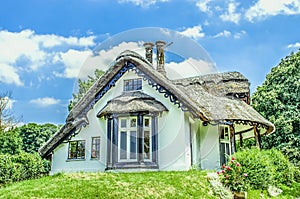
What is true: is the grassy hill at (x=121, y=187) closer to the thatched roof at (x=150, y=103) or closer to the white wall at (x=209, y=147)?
the thatched roof at (x=150, y=103)

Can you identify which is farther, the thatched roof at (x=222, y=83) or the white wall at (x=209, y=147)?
the thatched roof at (x=222, y=83)

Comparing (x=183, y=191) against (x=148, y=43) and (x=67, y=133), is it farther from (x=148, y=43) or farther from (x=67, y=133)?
(x=148, y=43)

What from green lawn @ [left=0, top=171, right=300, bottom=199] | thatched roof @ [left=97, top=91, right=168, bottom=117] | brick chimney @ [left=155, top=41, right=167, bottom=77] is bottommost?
green lawn @ [left=0, top=171, right=300, bottom=199]

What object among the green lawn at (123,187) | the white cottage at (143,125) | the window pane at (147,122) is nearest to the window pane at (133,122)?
the white cottage at (143,125)

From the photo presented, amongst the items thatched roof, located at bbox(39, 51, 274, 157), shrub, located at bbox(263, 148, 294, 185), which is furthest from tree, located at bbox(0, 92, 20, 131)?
shrub, located at bbox(263, 148, 294, 185)

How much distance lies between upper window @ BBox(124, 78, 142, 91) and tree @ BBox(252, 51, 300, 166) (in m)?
13.9

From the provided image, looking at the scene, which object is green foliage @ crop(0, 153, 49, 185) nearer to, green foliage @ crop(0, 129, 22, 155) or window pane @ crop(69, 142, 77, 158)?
window pane @ crop(69, 142, 77, 158)

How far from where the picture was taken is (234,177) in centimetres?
1263

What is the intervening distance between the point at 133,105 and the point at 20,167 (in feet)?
30.2

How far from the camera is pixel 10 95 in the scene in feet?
105

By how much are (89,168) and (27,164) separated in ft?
21.4

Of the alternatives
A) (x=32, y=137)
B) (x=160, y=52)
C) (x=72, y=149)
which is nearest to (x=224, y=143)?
(x=160, y=52)

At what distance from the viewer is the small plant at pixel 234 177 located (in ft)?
40.8

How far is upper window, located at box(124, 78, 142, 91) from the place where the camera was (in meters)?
16.8
